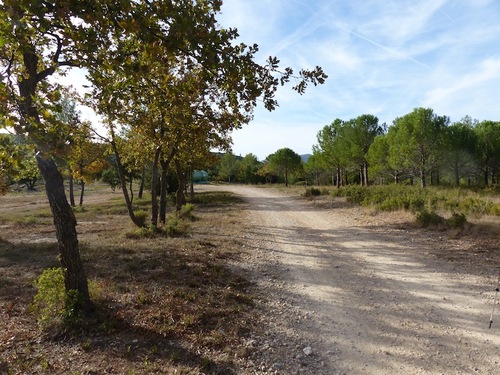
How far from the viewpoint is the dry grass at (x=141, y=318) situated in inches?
151

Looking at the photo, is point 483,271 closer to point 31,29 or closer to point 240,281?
point 240,281

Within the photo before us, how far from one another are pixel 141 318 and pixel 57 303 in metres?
1.19

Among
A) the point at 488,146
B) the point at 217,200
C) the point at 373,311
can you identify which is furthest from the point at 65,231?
the point at 488,146

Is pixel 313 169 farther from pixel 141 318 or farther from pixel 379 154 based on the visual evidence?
pixel 141 318

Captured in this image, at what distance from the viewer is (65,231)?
468 cm

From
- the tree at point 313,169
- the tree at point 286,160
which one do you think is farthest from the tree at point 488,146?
the tree at point 286,160

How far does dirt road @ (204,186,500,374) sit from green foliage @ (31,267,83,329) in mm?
2587

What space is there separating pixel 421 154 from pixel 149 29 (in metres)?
33.8

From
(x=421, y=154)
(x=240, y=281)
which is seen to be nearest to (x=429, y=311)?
(x=240, y=281)

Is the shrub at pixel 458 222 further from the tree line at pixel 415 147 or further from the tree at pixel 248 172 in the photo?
the tree at pixel 248 172

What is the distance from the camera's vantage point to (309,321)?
4.97 metres

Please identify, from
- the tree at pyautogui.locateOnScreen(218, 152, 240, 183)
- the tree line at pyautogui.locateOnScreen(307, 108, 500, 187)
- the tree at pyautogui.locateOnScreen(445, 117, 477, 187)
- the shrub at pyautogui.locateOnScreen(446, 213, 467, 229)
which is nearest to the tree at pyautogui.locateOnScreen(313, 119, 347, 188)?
the tree line at pyautogui.locateOnScreen(307, 108, 500, 187)

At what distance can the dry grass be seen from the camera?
385cm

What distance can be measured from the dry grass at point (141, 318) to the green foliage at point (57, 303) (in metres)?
0.13
